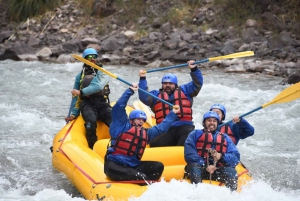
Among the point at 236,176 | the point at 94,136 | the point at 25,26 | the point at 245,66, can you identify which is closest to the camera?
the point at 236,176

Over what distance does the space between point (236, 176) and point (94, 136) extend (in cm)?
236

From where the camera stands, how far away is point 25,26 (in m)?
20.2

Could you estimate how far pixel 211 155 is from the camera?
596cm

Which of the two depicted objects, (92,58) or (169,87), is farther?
(92,58)

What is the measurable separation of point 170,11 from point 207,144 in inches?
529

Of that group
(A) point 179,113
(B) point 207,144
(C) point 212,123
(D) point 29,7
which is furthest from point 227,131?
(D) point 29,7

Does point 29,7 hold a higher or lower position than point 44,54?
Result: higher

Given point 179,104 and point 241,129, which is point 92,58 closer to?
point 179,104

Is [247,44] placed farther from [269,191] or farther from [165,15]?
[269,191]

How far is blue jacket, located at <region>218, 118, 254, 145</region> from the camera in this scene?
674 centimetres

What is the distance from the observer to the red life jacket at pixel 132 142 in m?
5.94

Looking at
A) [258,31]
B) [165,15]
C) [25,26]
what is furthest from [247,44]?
[25,26]

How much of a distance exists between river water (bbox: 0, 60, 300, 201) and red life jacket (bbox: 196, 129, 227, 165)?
0.42 m

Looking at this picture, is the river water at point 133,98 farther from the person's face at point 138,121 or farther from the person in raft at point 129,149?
the person's face at point 138,121
